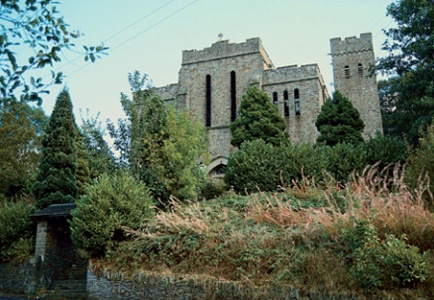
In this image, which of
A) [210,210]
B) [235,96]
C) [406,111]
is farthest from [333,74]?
[210,210]

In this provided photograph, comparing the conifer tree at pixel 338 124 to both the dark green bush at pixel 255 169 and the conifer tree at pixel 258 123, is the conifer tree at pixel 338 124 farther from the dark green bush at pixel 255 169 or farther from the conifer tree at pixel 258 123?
the dark green bush at pixel 255 169

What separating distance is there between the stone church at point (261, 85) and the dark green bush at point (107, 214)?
1627 cm

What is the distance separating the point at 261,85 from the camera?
94.0ft

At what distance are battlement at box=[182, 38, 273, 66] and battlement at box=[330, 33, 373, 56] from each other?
4596mm

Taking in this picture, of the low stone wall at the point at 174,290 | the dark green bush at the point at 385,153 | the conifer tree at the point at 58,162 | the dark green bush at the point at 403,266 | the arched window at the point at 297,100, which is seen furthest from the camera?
the arched window at the point at 297,100

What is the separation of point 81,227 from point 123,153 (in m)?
5.09

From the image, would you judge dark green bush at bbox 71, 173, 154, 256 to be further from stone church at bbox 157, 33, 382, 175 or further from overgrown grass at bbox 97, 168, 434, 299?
stone church at bbox 157, 33, 382, 175

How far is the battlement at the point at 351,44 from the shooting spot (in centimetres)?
2945

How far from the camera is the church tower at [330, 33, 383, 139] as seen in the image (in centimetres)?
2748

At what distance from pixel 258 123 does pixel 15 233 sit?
12160mm

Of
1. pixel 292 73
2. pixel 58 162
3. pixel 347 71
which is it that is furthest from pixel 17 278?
pixel 347 71

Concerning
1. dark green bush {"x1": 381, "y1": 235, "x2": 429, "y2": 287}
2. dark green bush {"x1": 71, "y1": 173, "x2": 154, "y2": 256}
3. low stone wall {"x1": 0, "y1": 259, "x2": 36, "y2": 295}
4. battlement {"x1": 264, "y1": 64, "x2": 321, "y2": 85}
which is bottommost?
low stone wall {"x1": 0, "y1": 259, "x2": 36, "y2": 295}

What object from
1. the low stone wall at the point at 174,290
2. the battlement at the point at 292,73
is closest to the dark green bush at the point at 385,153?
the low stone wall at the point at 174,290

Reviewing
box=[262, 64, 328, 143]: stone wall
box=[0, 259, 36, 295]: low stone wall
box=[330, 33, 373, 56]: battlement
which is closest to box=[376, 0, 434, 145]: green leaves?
box=[262, 64, 328, 143]: stone wall
